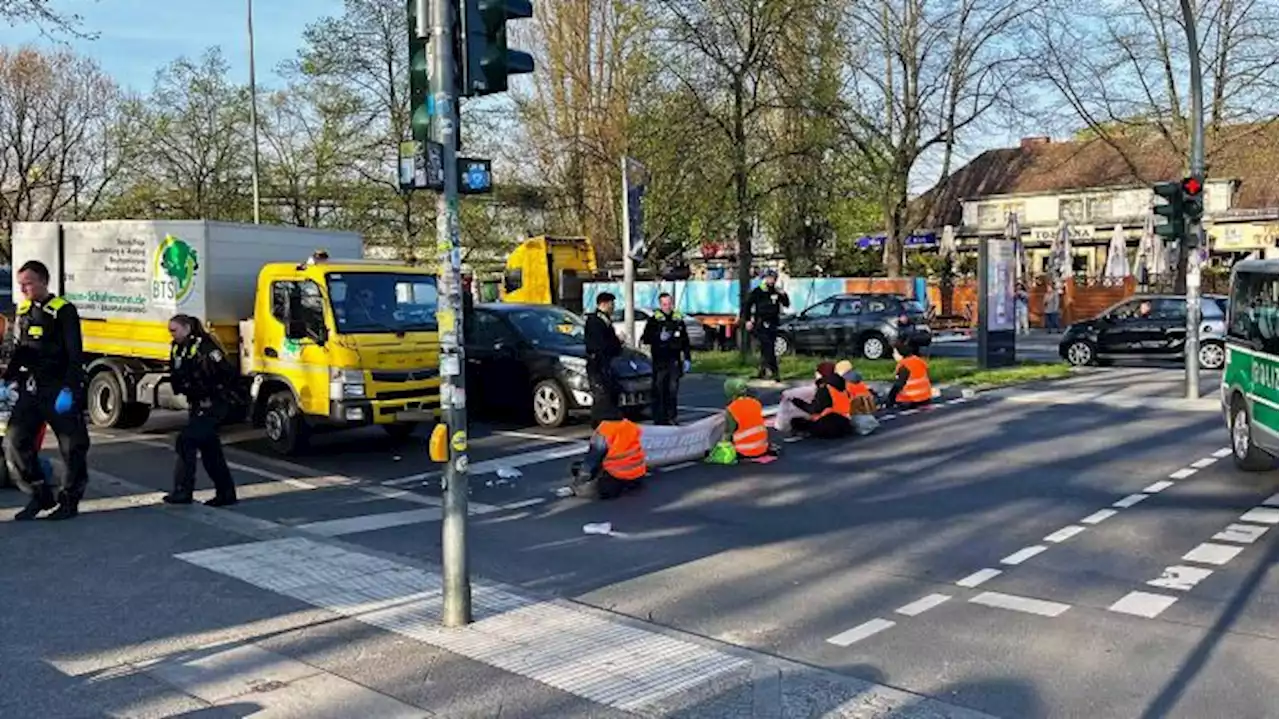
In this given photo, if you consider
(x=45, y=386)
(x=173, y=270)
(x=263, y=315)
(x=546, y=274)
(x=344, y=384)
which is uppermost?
(x=546, y=274)

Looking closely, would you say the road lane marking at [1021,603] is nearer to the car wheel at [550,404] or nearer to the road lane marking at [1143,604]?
the road lane marking at [1143,604]

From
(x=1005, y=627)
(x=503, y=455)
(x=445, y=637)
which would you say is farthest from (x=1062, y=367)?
(x=445, y=637)

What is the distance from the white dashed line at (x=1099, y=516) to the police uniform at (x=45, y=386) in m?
7.89

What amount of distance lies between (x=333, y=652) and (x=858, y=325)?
20.6 m

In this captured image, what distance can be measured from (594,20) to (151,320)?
29.4 metres

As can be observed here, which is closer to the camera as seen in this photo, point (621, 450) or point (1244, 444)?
point (621, 450)

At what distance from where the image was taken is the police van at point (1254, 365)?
364 inches

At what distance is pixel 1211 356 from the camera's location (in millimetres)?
21344

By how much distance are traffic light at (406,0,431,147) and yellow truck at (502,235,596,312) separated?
2280cm

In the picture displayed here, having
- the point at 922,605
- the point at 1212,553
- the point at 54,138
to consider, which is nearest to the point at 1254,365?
the point at 1212,553

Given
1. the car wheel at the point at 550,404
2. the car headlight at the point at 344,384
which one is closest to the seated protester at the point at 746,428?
the car wheel at the point at 550,404

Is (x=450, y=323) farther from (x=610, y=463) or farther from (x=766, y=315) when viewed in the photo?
(x=766, y=315)

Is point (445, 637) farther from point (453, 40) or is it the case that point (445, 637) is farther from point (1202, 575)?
point (1202, 575)

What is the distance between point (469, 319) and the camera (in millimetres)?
15398
